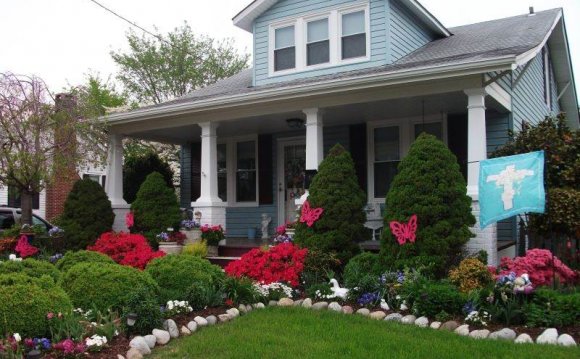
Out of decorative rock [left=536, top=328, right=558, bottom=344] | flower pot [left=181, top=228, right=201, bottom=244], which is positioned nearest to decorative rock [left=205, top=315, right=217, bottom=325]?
decorative rock [left=536, top=328, right=558, bottom=344]

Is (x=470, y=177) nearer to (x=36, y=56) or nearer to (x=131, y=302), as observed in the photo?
(x=131, y=302)

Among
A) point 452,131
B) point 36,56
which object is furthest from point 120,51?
point 452,131

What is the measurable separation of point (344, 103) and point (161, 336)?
533cm

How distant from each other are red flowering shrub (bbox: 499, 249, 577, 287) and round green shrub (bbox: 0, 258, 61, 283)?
4929 millimetres

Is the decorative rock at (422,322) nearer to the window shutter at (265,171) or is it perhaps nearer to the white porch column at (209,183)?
the white porch column at (209,183)

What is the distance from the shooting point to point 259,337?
4.95 metres

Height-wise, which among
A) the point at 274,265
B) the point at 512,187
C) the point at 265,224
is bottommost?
the point at 274,265

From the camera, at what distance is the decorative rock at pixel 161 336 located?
498cm

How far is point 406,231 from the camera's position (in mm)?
6832

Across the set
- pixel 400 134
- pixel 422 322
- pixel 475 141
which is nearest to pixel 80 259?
pixel 422 322

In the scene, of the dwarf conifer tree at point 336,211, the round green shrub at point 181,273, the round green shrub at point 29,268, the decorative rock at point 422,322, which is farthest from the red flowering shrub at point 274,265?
the round green shrub at point 29,268

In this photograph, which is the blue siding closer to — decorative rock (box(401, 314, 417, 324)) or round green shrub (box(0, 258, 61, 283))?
decorative rock (box(401, 314, 417, 324))

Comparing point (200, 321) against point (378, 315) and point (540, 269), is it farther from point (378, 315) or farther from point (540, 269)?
point (540, 269)

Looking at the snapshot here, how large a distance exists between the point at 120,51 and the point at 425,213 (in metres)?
24.6
